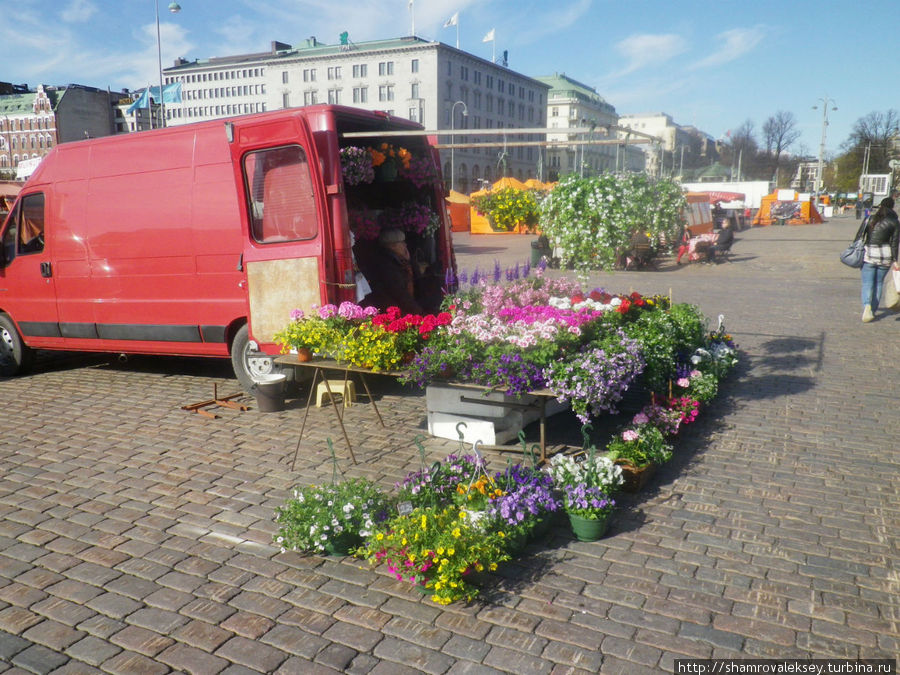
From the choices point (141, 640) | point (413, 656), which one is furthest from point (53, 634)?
point (413, 656)

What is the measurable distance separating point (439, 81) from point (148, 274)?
9190cm

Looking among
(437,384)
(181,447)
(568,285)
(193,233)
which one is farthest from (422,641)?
(193,233)

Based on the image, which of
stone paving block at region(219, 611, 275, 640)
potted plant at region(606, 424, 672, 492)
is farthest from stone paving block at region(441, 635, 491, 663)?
potted plant at region(606, 424, 672, 492)

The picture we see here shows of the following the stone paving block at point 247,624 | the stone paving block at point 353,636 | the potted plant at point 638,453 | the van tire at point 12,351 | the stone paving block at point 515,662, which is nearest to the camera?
the stone paving block at point 515,662

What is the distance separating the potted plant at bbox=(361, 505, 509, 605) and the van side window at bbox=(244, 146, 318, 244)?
4225mm

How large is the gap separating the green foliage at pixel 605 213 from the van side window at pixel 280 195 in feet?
8.55

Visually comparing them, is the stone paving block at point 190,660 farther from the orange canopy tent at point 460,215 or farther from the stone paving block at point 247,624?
the orange canopy tent at point 460,215

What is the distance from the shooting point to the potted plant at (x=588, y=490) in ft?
15.4

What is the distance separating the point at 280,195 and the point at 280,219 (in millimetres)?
257

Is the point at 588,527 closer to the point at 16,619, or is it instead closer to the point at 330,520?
the point at 330,520

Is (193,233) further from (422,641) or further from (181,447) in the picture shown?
(422,641)

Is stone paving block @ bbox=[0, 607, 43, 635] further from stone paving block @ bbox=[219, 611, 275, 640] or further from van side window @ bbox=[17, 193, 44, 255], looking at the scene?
van side window @ bbox=[17, 193, 44, 255]

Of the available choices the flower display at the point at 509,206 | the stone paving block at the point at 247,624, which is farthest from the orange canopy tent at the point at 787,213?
the stone paving block at the point at 247,624

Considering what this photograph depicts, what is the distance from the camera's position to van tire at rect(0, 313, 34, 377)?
1055 centimetres
